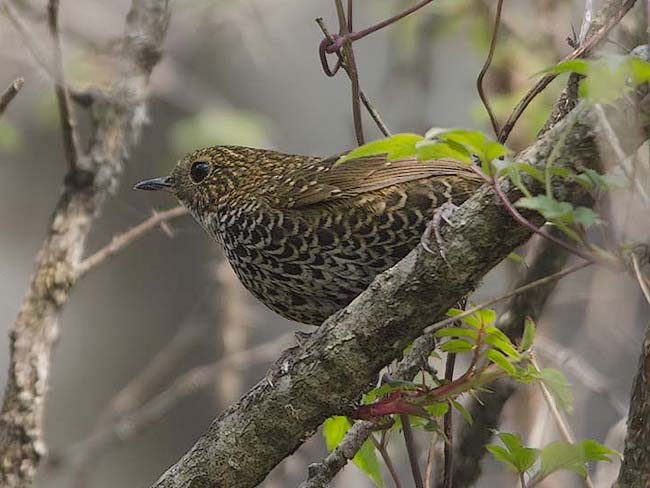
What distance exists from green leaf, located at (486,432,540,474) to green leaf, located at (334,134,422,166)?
706 millimetres

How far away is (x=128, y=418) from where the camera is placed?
14.2ft

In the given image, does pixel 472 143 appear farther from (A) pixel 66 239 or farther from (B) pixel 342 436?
(A) pixel 66 239

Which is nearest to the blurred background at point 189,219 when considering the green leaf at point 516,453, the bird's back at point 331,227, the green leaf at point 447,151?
the bird's back at point 331,227

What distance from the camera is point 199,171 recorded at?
3.75m

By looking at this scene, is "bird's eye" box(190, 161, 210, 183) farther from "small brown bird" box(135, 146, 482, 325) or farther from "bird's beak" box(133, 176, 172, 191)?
"small brown bird" box(135, 146, 482, 325)

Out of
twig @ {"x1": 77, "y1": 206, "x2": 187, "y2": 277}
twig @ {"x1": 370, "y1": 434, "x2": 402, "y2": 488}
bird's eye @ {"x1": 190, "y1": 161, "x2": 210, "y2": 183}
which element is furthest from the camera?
bird's eye @ {"x1": 190, "y1": 161, "x2": 210, "y2": 183}

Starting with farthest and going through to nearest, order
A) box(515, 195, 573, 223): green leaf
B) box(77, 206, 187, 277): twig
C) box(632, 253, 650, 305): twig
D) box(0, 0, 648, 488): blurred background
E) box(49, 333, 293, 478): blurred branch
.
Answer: box(0, 0, 648, 488): blurred background
box(49, 333, 293, 478): blurred branch
box(77, 206, 187, 277): twig
box(632, 253, 650, 305): twig
box(515, 195, 573, 223): green leaf

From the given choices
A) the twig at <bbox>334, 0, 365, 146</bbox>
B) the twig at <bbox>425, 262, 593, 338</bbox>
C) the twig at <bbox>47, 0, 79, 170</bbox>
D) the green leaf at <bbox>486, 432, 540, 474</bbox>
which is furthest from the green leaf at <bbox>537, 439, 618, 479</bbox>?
the twig at <bbox>47, 0, 79, 170</bbox>

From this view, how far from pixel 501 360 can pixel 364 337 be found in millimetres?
283

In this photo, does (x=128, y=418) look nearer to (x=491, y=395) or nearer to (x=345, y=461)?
(x=491, y=395)

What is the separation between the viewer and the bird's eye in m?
3.73

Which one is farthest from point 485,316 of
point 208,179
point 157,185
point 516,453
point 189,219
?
point 189,219

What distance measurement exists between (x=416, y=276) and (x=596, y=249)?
405 millimetres

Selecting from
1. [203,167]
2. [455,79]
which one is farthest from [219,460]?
[455,79]
